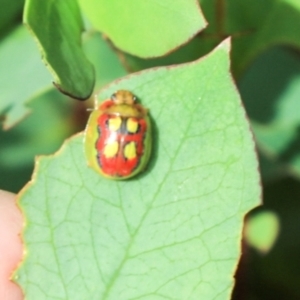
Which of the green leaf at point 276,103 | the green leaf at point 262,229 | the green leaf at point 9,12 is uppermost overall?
the green leaf at point 9,12

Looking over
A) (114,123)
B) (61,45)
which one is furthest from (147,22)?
(114,123)

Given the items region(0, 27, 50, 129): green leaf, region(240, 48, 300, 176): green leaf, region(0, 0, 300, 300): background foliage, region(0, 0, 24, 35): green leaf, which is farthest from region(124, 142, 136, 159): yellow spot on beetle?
region(240, 48, 300, 176): green leaf

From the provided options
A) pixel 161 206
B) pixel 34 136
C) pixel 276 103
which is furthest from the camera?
pixel 34 136

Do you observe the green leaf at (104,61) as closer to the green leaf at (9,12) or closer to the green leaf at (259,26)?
the green leaf at (9,12)

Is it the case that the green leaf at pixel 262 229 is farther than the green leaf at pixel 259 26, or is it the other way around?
the green leaf at pixel 262 229

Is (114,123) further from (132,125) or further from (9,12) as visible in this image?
(9,12)

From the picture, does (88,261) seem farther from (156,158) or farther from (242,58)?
(242,58)

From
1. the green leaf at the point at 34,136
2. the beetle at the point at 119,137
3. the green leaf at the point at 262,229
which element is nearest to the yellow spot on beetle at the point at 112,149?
the beetle at the point at 119,137
